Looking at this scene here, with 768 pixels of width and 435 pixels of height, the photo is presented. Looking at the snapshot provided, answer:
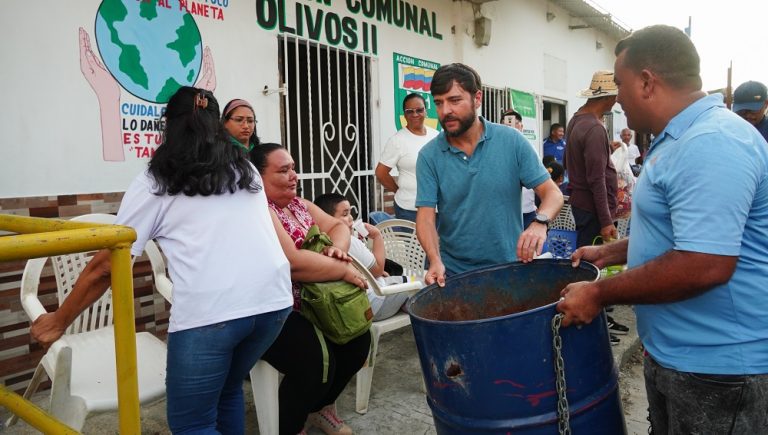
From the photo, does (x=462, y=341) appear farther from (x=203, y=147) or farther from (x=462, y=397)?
(x=203, y=147)

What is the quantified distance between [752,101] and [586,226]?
5.89 ft

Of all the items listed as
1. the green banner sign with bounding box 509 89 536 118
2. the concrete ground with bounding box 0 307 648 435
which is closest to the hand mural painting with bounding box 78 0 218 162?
the concrete ground with bounding box 0 307 648 435

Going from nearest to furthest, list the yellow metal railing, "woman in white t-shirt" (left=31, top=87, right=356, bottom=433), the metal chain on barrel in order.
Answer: the yellow metal railing, the metal chain on barrel, "woman in white t-shirt" (left=31, top=87, right=356, bottom=433)

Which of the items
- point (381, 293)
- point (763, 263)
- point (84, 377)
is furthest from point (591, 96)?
point (84, 377)

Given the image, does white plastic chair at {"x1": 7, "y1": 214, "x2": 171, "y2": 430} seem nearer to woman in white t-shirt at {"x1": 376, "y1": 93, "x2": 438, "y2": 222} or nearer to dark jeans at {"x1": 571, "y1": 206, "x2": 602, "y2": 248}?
woman in white t-shirt at {"x1": 376, "y1": 93, "x2": 438, "y2": 222}

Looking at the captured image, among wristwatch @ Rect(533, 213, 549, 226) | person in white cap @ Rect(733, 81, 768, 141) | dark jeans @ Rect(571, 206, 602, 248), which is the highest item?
person in white cap @ Rect(733, 81, 768, 141)

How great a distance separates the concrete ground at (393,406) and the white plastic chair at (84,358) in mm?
359

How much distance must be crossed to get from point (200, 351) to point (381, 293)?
4.04 ft

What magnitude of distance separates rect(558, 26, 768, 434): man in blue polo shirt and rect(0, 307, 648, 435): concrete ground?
1606 millimetres

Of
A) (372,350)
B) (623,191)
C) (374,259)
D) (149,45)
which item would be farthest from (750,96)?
(149,45)

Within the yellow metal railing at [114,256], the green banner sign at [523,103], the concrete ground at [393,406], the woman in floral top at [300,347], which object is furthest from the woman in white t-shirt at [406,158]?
the green banner sign at [523,103]

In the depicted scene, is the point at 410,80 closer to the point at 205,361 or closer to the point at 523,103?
the point at 523,103

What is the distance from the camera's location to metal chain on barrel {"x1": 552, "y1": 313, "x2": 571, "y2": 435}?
4.88 feet

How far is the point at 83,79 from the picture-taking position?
3398 mm
